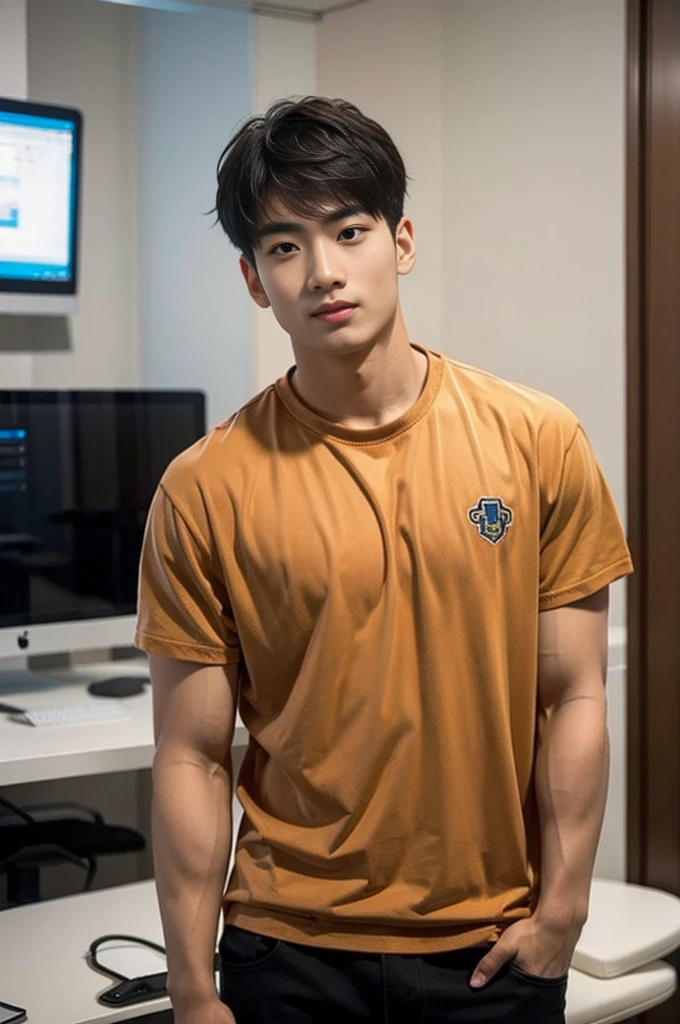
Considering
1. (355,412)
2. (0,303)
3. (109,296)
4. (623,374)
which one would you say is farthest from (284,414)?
(109,296)

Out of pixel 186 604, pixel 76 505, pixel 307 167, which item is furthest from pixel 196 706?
pixel 76 505

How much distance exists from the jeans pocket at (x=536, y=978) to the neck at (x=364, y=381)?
557mm

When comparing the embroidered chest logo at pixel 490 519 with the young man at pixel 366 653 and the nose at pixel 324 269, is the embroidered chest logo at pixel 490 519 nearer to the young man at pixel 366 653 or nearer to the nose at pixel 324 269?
the young man at pixel 366 653

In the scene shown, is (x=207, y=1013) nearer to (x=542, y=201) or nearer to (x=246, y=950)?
(x=246, y=950)

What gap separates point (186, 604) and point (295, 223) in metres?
0.40

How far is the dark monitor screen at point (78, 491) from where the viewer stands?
99.4 inches

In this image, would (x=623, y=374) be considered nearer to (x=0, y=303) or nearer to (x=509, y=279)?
(x=509, y=279)

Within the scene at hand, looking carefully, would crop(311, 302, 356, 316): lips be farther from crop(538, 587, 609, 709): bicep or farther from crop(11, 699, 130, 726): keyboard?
crop(11, 699, 130, 726): keyboard

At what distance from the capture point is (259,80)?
2.74 m

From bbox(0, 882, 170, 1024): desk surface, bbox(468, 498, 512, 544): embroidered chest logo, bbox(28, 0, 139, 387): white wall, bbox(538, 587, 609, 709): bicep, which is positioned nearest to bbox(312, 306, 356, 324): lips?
bbox(468, 498, 512, 544): embroidered chest logo

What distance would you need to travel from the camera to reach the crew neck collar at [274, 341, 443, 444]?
140cm

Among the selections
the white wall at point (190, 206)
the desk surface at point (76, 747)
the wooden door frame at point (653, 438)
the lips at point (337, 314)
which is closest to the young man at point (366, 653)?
the lips at point (337, 314)

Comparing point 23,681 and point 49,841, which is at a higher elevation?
point 23,681

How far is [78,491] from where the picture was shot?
258 centimetres
